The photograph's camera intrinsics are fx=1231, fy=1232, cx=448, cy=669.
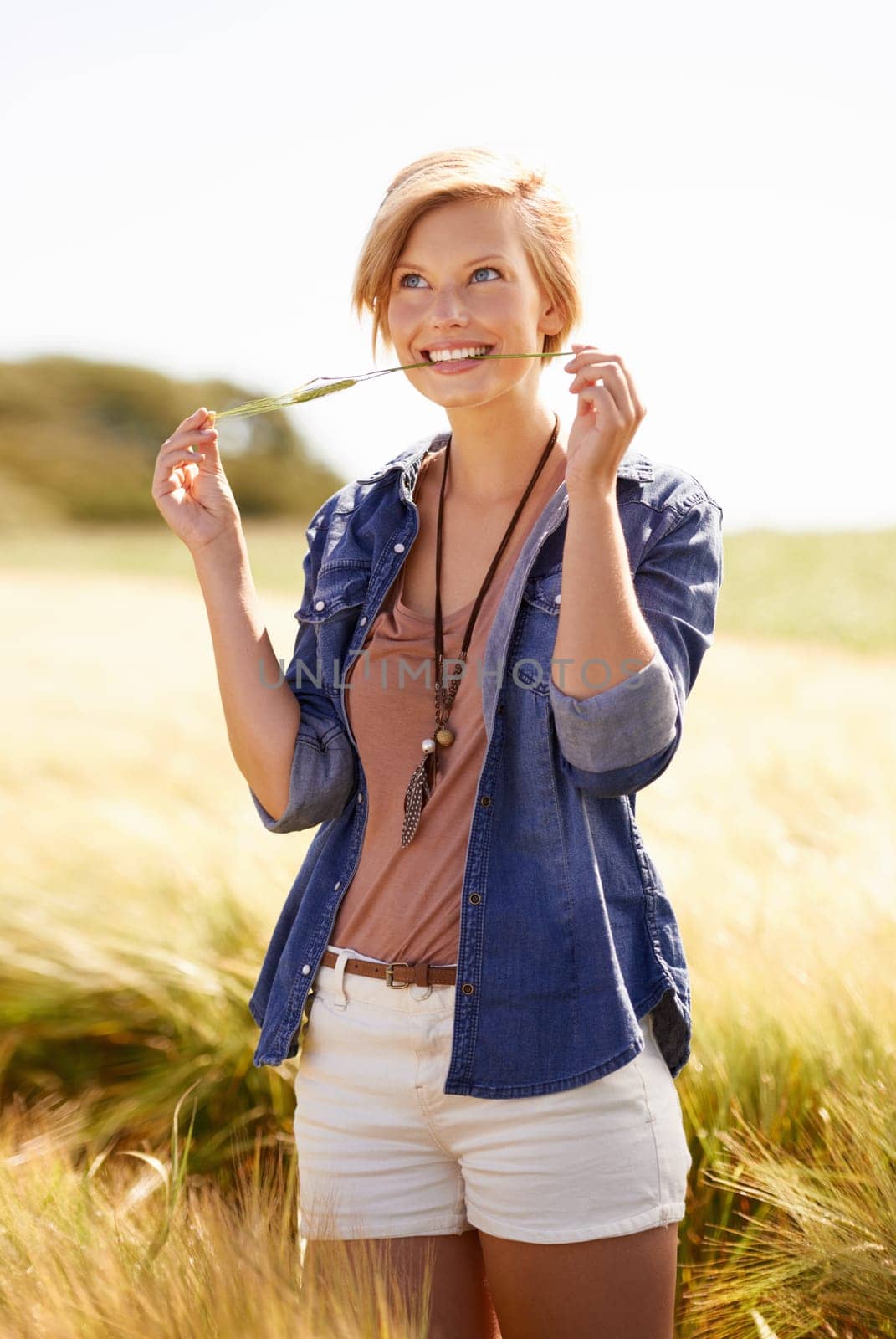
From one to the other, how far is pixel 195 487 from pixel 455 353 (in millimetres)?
569

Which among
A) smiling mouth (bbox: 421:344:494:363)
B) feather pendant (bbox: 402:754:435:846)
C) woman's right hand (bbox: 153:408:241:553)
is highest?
smiling mouth (bbox: 421:344:494:363)

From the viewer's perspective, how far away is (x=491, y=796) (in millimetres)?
1983

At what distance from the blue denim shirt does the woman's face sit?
0.79ft

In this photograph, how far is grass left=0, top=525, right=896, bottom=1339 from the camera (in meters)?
1.94

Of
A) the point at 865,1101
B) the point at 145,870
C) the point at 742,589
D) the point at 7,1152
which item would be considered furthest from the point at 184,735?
the point at 742,589

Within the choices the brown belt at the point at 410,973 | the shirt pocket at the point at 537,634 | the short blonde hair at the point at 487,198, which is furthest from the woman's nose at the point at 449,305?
the brown belt at the point at 410,973

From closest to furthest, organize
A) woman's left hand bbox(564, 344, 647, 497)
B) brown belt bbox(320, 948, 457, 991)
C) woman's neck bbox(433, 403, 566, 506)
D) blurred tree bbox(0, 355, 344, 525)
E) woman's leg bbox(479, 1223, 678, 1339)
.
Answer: woman's left hand bbox(564, 344, 647, 497) → woman's leg bbox(479, 1223, 678, 1339) → brown belt bbox(320, 948, 457, 991) → woman's neck bbox(433, 403, 566, 506) → blurred tree bbox(0, 355, 344, 525)

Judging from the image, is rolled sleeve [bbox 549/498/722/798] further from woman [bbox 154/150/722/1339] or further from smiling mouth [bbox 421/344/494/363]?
smiling mouth [bbox 421/344/494/363]

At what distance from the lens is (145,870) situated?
4484 mm

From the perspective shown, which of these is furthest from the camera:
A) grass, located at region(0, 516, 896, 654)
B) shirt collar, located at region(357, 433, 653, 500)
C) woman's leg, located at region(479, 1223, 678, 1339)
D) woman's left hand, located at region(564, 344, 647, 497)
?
grass, located at region(0, 516, 896, 654)

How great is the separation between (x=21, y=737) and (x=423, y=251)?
5.57 metres

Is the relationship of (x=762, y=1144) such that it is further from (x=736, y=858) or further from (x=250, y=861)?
(x=250, y=861)

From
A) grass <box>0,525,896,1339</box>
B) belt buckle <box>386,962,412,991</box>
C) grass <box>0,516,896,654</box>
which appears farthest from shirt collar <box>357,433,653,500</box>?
grass <box>0,516,896,654</box>

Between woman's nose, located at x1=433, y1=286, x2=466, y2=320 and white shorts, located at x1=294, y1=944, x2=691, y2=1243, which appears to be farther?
woman's nose, located at x1=433, y1=286, x2=466, y2=320
